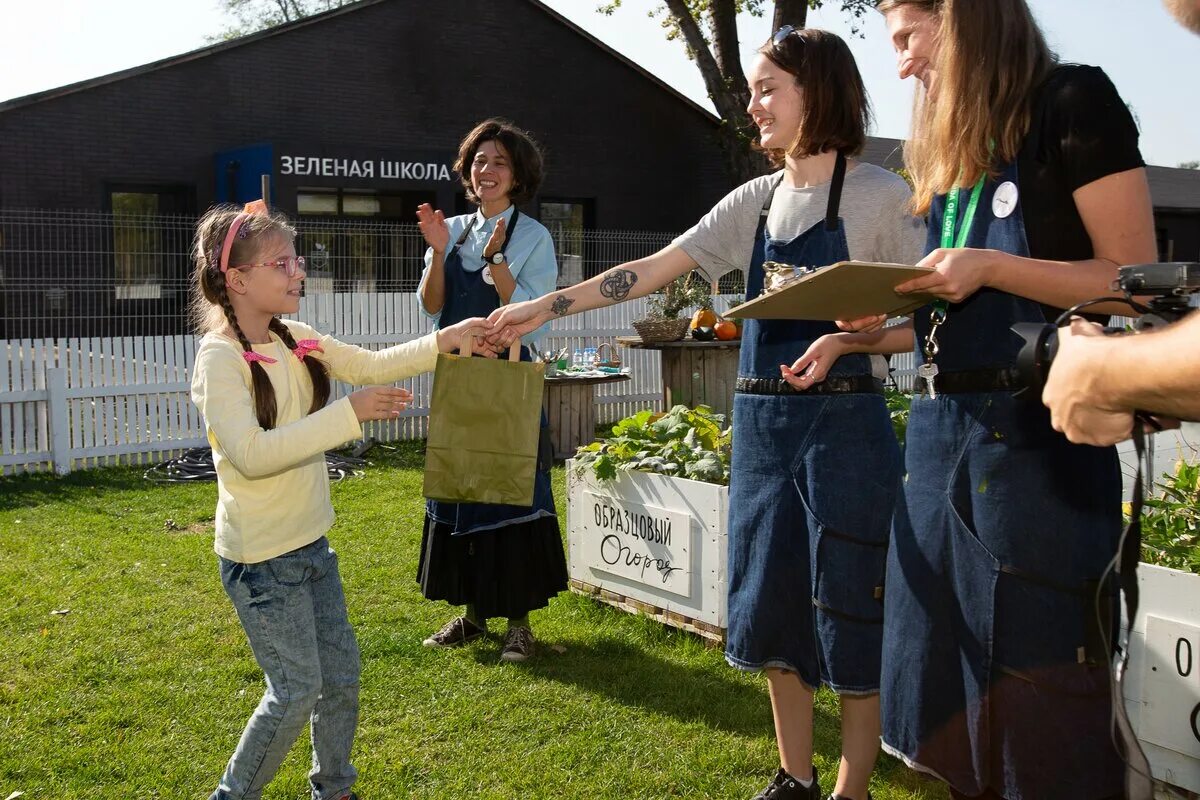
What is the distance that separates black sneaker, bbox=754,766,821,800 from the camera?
11.0 ft

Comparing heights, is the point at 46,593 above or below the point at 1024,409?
below

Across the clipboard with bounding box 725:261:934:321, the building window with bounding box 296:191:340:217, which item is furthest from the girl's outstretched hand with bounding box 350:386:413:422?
the building window with bounding box 296:191:340:217

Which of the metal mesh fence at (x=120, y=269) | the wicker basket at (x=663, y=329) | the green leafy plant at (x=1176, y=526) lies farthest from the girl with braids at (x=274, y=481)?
the metal mesh fence at (x=120, y=269)

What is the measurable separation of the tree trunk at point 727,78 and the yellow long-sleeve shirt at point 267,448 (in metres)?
19.2

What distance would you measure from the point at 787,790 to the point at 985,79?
2.18 m

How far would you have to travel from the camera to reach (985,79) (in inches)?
89.0

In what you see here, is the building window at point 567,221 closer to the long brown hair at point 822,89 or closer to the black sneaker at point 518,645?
the black sneaker at point 518,645

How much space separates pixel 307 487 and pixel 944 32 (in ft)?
6.83

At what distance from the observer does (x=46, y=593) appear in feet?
20.2

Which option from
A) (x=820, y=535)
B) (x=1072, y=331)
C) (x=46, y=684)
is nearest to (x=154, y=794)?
(x=46, y=684)

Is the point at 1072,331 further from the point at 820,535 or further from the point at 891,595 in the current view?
the point at 820,535

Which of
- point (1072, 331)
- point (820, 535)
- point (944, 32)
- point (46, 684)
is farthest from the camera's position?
point (46, 684)

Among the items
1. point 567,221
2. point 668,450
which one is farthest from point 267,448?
point 567,221

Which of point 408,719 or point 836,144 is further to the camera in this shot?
point 408,719
